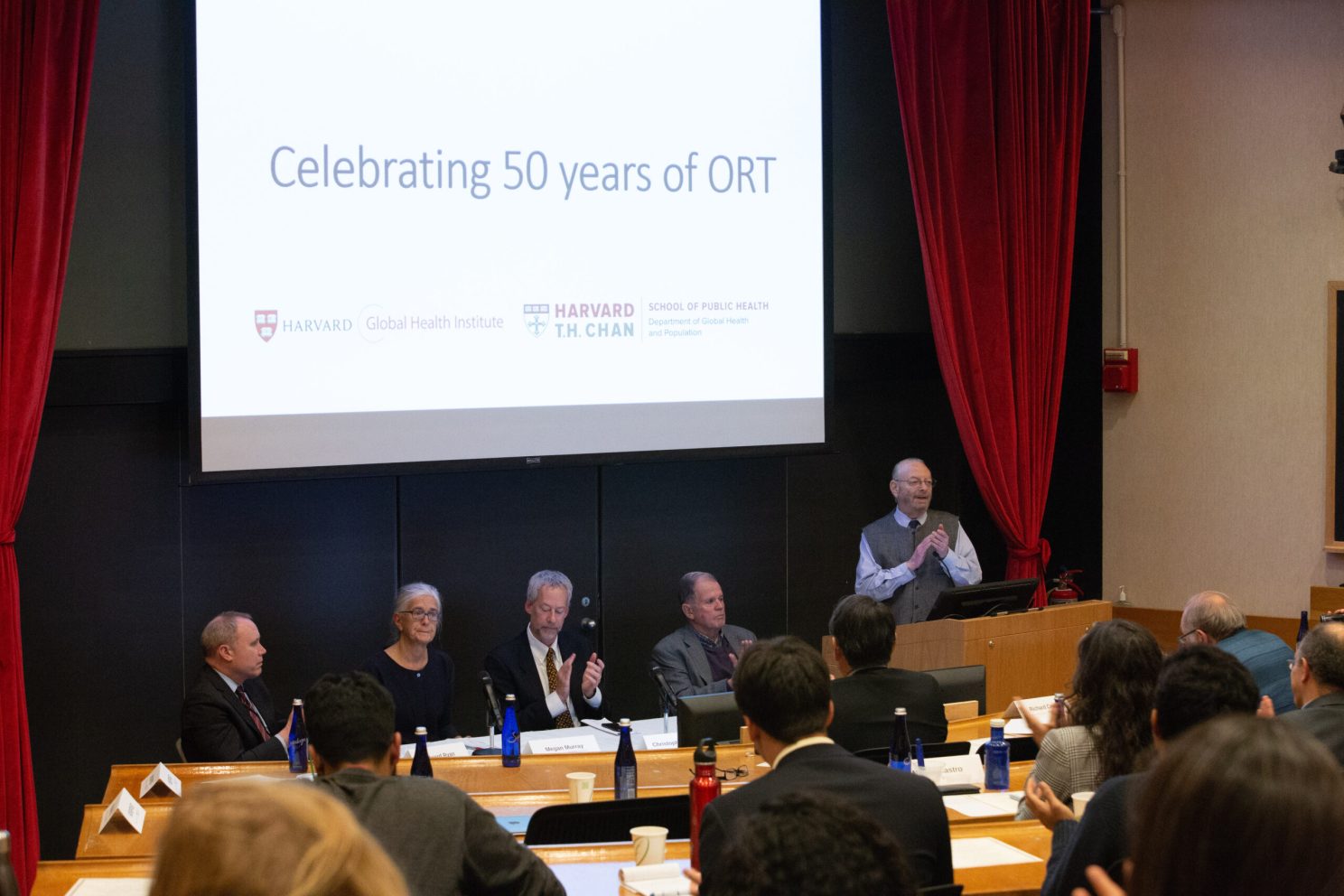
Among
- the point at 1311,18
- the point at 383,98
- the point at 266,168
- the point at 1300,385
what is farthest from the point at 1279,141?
the point at 266,168

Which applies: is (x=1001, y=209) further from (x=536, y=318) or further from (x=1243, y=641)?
(x=1243, y=641)

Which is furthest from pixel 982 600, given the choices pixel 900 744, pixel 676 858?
pixel 676 858

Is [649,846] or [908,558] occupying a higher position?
[908,558]

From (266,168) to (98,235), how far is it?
2.46 ft

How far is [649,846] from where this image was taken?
9.79 ft

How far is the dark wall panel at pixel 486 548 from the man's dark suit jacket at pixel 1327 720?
153 inches

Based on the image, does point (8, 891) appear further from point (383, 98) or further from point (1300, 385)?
point (1300, 385)

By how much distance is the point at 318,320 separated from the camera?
19.2ft

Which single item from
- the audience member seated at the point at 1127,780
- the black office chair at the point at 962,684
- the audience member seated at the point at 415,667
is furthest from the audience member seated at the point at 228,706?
the audience member seated at the point at 1127,780

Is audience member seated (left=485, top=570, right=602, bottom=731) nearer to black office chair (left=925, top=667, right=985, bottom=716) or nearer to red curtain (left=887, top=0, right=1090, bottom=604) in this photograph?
black office chair (left=925, top=667, right=985, bottom=716)

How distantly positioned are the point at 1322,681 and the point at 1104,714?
22.8 inches

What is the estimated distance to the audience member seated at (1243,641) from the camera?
4.43 m

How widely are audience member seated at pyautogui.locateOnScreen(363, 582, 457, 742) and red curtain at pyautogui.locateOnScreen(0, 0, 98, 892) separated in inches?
52.3

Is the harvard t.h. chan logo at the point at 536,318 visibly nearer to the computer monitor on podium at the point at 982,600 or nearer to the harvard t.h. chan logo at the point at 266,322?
the harvard t.h. chan logo at the point at 266,322
